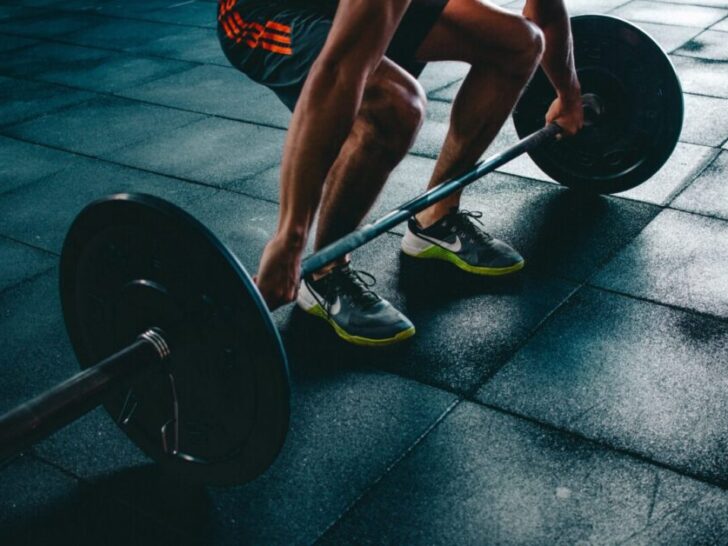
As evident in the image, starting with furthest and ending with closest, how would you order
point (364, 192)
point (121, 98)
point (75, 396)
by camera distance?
point (121, 98), point (364, 192), point (75, 396)

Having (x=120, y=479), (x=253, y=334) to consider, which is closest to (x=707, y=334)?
(x=253, y=334)

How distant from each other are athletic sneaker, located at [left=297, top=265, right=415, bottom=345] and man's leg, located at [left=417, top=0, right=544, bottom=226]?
1.43 feet

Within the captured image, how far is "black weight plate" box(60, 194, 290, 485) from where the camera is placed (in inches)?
52.7

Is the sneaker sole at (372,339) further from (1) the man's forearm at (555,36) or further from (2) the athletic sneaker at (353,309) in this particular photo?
(1) the man's forearm at (555,36)

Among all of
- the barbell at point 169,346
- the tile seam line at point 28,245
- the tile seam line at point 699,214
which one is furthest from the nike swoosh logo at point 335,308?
the tile seam line at point 699,214

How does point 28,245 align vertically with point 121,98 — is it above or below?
above

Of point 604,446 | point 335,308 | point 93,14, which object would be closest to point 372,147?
point 335,308

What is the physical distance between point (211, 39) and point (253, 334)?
174 inches

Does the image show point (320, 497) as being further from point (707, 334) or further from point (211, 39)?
point (211, 39)

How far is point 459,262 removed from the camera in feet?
7.80

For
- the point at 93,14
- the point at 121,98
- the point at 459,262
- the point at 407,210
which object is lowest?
the point at 93,14

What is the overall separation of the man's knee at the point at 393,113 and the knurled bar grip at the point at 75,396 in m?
0.77

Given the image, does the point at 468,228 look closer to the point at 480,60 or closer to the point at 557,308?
the point at 557,308

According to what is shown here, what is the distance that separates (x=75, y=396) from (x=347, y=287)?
3.16ft
